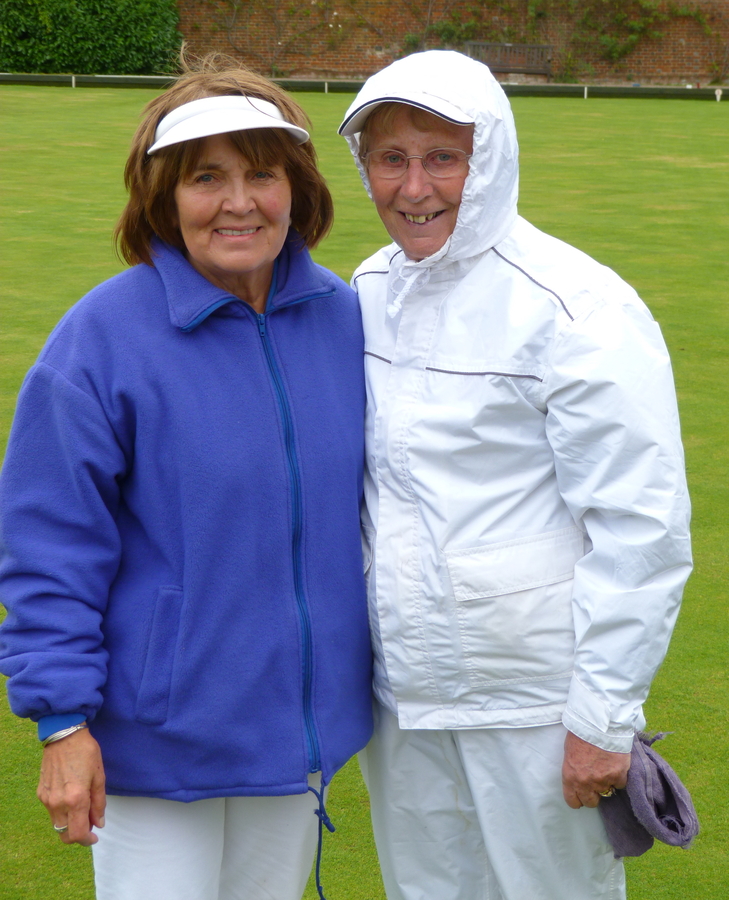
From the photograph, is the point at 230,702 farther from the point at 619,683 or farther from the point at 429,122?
the point at 429,122

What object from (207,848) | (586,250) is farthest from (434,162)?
(586,250)

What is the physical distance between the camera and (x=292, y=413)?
6.75ft

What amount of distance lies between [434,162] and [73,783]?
1334 millimetres

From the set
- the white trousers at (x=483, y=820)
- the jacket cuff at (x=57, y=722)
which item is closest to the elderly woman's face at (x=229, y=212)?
the jacket cuff at (x=57, y=722)

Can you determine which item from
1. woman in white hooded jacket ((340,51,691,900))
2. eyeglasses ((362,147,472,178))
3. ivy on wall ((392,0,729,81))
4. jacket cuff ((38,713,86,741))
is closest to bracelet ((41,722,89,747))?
jacket cuff ((38,713,86,741))

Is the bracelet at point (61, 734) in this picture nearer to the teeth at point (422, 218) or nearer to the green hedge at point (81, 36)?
the teeth at point (422, 218)

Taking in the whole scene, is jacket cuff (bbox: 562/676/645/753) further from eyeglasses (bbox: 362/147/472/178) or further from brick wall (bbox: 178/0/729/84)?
brick wall (bbox: 178/0/729/84)

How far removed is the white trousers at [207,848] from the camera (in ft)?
6.66

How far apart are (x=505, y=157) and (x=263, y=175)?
47 centimetres

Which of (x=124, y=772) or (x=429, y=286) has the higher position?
(x=429, y=286)

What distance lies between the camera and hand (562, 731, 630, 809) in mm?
2020

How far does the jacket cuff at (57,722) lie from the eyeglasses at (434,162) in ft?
3.87

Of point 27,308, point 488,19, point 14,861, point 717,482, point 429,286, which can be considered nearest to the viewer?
point 429,286

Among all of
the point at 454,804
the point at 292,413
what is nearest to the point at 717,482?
the point at 454,804
